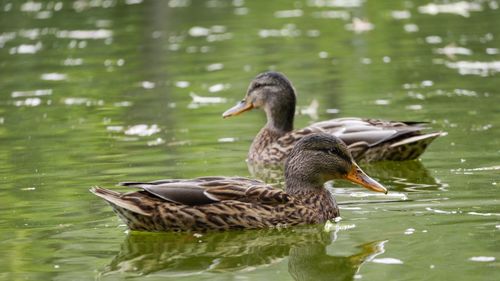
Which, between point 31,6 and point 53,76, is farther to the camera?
point 31,6

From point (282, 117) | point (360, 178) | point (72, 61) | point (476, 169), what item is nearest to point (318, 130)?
point (282, 117)

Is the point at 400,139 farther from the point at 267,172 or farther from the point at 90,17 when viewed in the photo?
the point at 90,17

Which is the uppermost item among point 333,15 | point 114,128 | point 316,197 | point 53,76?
point 316,197

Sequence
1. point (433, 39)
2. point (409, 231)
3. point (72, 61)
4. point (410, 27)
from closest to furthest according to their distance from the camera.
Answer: point (409, 231) → point (72, 61) → point (433, 39) → point (410, 27)

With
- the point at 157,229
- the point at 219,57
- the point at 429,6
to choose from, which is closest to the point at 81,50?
the point at 219,57

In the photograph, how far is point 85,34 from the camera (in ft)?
81.3

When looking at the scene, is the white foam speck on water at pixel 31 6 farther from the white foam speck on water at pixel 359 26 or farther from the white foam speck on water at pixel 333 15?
the white foam speck on water at pixel 359 26

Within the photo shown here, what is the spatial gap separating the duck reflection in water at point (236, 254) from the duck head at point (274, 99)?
4027 millimetres

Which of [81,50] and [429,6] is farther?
[429,6]

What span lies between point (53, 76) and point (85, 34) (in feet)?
18.7

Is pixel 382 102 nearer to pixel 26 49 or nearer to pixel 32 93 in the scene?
pixel 32 93

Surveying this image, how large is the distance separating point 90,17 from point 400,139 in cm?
1671

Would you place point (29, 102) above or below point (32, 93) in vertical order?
above

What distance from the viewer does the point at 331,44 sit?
21797 mm
